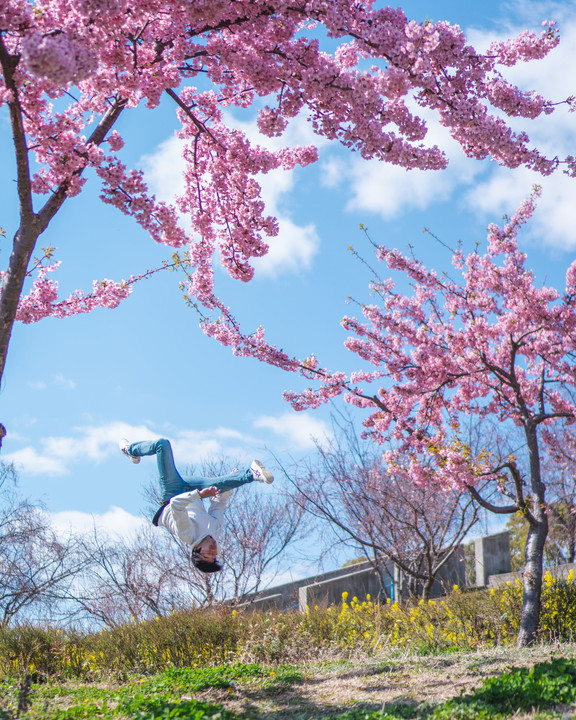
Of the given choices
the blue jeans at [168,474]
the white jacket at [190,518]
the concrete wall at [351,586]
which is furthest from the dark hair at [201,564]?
the concrete wall at [351,586]

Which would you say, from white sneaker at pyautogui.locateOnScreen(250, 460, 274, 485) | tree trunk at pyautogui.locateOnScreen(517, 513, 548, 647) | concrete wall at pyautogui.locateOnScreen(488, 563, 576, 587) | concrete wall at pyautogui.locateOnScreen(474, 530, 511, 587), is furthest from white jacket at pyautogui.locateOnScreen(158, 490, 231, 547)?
concrete wall at pyautogui.locateOnScreen(474, 530, 511, 587)

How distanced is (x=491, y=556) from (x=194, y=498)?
39.7 ft

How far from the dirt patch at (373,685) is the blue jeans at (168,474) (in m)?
2.00

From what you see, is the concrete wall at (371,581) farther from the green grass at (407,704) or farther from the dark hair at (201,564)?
the green grass at (407,704)

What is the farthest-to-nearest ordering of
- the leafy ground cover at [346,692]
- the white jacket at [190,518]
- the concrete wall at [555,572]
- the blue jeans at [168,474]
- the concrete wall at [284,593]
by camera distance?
the concrete wall at [284,593], the concrete wall at [555,572], the blue jeans at [168,474], the white jacket at [190,518], the leafy ground cover at [346,692]

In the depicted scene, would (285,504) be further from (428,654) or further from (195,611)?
(428,654)

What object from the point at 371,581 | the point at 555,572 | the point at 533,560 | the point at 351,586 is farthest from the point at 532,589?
the point at 371,581

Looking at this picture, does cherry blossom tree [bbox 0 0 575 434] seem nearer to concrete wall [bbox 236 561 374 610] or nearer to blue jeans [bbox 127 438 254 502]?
blue jeans [bbox 127 438 254 502]

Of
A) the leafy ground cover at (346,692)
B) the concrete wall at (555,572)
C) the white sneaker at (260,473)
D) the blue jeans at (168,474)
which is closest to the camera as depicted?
the leafy ground cover at (346,692)

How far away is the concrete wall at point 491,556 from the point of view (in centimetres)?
1573

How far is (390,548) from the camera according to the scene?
40.0 feet

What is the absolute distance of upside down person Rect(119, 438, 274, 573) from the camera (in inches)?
263

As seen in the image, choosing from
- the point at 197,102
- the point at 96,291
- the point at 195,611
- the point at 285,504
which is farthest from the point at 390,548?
the point at 197,102

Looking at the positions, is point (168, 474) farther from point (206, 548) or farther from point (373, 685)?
point (373, 685)
